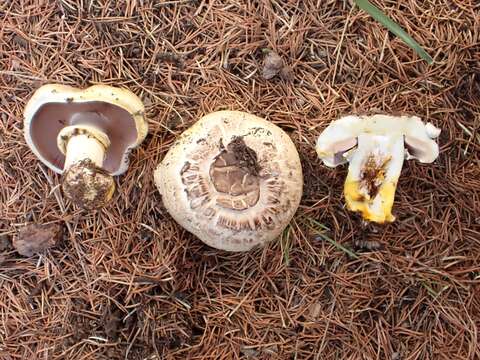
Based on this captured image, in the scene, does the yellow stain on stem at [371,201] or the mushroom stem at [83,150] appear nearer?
the mushroom stem at [83,150]

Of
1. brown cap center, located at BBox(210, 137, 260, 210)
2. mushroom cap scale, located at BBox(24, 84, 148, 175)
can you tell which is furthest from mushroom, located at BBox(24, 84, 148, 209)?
brown cap center, located at BBox(210, 137, 260, 210)

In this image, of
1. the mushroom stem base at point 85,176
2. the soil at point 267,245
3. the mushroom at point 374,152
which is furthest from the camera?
the soil at point 267,245

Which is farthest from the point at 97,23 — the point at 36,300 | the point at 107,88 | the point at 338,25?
the point at 36,300

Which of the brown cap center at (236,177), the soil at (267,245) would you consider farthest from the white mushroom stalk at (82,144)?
Answer: the brown cap center at (236,177)

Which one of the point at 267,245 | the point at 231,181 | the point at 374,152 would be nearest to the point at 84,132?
the point at 231,181

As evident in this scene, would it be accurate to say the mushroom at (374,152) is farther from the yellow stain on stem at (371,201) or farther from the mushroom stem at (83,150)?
the mushroom stem at (83,150)

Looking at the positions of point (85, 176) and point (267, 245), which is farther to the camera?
point (267, 245)

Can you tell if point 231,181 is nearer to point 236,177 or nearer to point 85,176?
point 236,177

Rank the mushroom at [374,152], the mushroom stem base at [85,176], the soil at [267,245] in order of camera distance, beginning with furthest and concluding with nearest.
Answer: the soil at [267,245]
the mushroom at [374,152]
the mushroom stem base at [85,176]

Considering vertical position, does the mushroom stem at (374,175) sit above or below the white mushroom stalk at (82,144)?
below
